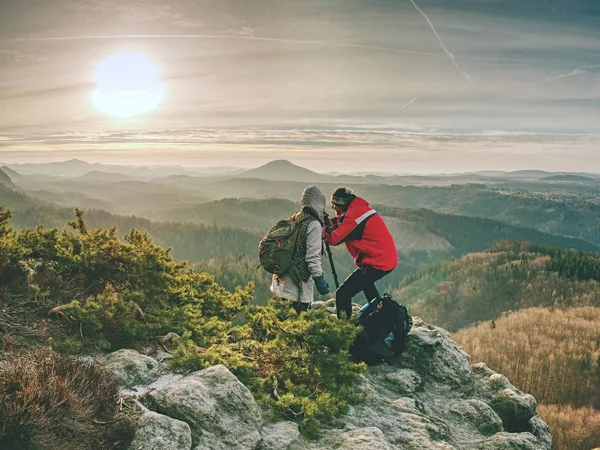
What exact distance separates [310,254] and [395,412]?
10.00 feet

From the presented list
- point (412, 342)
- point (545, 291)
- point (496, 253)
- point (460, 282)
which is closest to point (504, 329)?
point (412, 342)

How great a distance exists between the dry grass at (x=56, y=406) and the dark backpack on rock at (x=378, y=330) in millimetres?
5061

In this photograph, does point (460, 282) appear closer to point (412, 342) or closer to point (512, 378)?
point (512, 378)

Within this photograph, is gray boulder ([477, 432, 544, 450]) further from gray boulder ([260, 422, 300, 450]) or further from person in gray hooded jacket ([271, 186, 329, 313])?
person in gray hooded jacket ([271, 186, 329, 313])

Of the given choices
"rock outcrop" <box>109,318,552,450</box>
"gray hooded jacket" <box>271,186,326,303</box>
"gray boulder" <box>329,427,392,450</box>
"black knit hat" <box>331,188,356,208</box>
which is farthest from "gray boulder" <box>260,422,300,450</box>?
"black knit hat" <box>331,188,356,208</box>

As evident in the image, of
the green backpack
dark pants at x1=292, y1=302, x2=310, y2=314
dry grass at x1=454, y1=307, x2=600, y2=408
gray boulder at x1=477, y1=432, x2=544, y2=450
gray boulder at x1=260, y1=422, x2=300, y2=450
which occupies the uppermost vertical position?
the green backpack

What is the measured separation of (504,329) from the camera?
130ft

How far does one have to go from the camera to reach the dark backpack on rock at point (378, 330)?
888 cm

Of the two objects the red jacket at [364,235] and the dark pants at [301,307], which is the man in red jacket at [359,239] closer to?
the red jacket at [364,235]

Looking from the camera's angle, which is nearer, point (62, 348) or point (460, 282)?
point (62, 348)

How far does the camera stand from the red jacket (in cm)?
884

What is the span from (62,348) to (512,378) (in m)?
23.8

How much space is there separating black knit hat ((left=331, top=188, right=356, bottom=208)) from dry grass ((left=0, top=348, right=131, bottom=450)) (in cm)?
539

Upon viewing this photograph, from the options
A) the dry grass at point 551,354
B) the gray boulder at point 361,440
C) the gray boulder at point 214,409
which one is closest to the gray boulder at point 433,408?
the gray boulder at point 361,440
